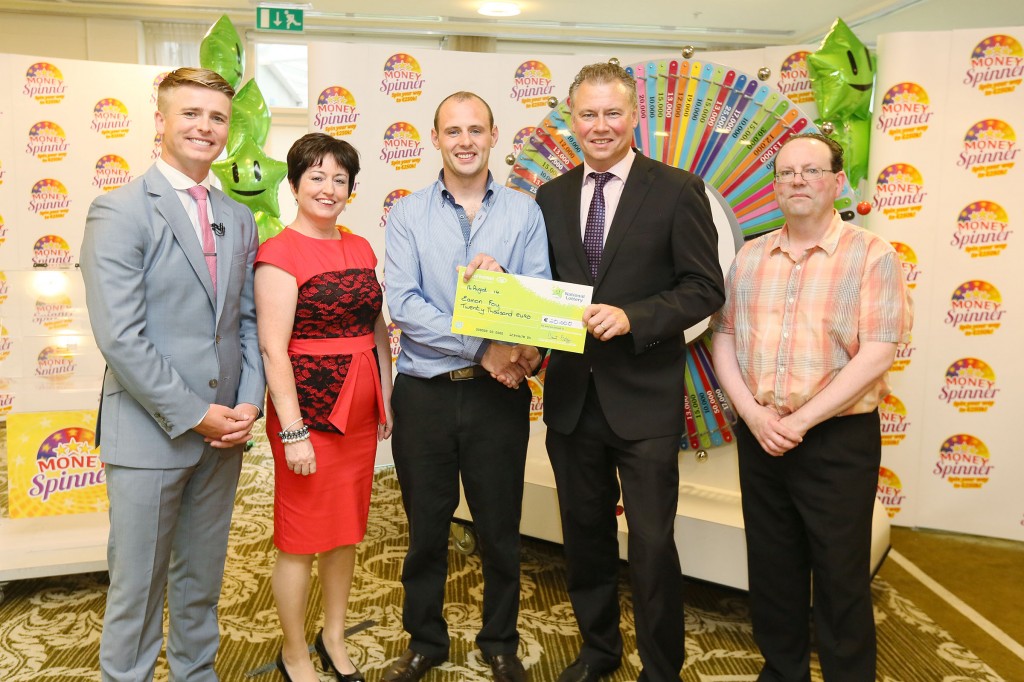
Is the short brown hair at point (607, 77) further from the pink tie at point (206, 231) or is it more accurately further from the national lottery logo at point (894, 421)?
the national lottery logo at point (894, 421)

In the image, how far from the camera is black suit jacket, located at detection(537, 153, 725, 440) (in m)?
2.19

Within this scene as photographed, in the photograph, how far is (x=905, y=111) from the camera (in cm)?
390

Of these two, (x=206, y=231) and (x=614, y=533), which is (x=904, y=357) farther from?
(x=206, y=231)

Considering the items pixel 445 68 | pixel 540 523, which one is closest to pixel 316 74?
pixel 445 68

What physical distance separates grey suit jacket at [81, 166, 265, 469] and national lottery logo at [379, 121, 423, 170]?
8.64 ft

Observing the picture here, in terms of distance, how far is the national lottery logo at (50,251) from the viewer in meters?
6.00

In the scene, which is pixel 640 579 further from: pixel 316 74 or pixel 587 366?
pixel 316 74

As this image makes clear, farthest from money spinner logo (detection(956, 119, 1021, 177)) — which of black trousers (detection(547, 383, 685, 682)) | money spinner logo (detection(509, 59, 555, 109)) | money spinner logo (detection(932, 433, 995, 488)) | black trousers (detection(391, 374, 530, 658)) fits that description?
black trousers (detection(391, 374, 530, 658))

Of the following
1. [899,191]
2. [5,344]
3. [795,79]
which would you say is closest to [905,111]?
[899,191]

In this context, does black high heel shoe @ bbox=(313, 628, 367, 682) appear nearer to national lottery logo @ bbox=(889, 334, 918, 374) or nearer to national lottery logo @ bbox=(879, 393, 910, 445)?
national lottery logo @ bbox=(879, 393, 910, 445)

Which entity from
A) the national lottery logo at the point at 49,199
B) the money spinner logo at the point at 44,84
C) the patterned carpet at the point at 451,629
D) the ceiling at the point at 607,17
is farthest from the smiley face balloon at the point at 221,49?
the patterned carpet at the point at 451,629

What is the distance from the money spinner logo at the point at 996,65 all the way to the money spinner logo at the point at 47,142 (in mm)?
6039

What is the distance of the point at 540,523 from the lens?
10.6 ft

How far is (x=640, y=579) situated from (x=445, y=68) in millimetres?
3299
